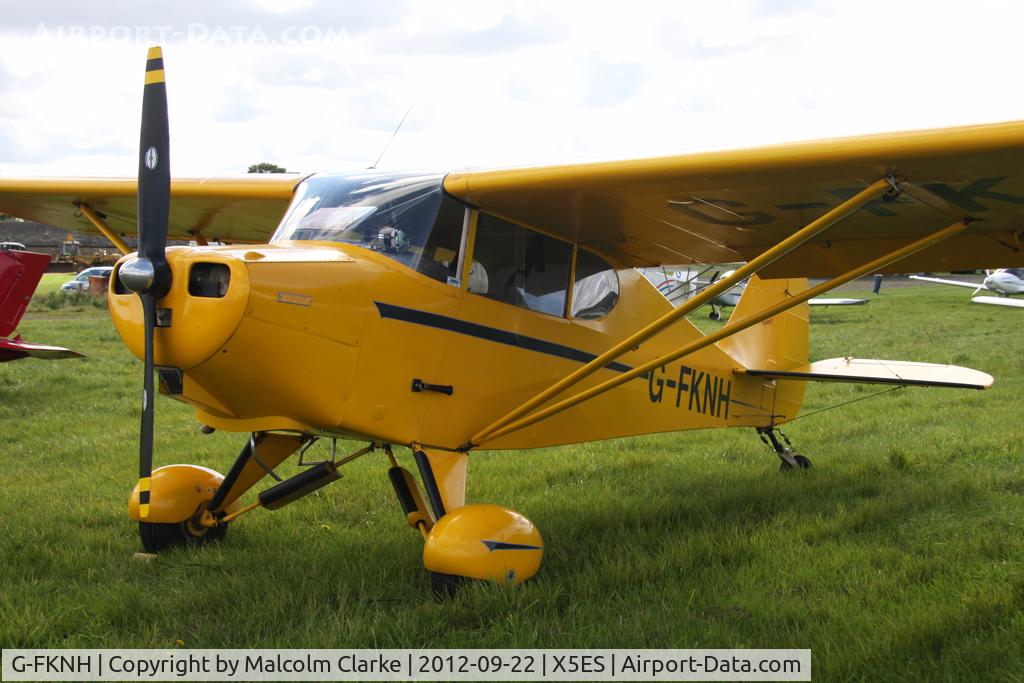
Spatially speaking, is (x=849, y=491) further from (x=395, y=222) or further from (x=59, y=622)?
(x=59, y=622)

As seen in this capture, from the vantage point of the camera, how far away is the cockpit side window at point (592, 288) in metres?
6.00

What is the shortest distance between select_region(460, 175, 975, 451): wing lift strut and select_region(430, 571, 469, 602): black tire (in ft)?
2.93

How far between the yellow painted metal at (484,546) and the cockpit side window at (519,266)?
132 centimetres

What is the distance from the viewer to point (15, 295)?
12.1 metres

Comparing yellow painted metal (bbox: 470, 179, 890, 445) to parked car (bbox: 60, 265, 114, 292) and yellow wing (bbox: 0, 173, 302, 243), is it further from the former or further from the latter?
parked car (bbox: 60, 265, 114, 292)

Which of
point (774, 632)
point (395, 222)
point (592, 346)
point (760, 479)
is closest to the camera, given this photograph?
point (774, 632)

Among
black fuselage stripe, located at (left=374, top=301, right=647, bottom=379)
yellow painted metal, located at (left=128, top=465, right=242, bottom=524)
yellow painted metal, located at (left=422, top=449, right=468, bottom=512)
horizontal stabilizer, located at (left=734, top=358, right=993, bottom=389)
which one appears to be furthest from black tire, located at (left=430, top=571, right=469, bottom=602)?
horizontal stabilizer, located at (left=734, top=358, right=993, bottom=389)

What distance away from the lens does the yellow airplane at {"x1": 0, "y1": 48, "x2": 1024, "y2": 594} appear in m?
4.20

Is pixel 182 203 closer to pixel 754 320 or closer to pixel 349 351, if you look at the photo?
pixel 349 351

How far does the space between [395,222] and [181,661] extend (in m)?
2.42

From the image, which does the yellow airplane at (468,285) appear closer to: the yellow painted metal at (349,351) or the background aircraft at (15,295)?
the yellow painted metal at (349,351)

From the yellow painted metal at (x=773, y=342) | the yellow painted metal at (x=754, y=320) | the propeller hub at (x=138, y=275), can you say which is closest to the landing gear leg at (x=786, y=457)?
the yellow painted metal at (x=773, y=342)

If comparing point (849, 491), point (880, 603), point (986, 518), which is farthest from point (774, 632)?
point (849, 491)

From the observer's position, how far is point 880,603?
4.25 metres
